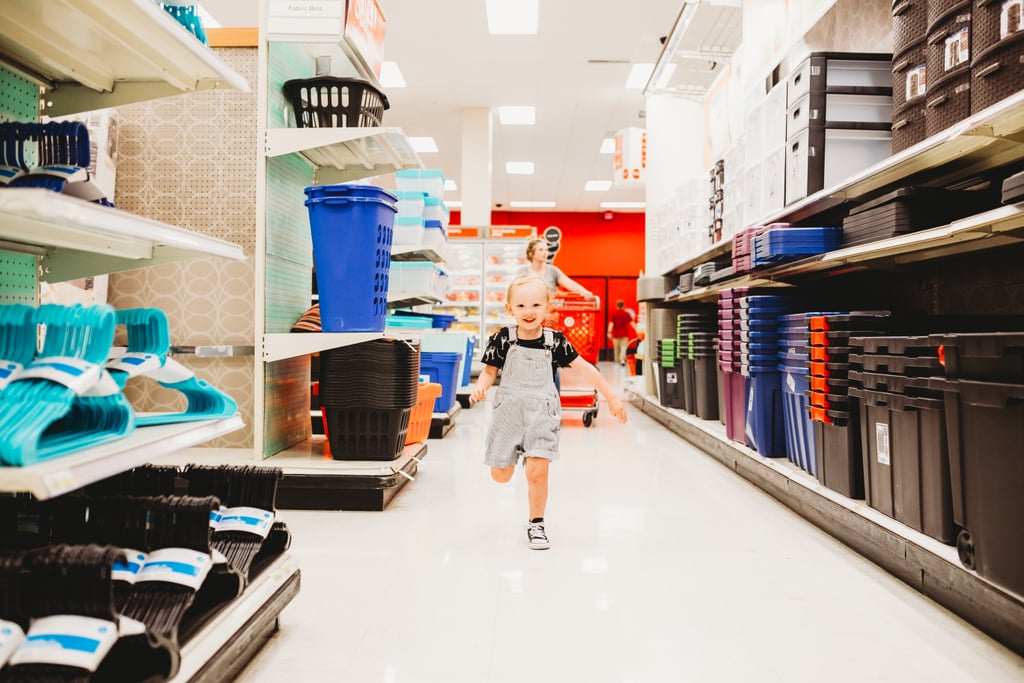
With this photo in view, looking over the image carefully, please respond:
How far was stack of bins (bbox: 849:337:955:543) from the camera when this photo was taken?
5.97ft

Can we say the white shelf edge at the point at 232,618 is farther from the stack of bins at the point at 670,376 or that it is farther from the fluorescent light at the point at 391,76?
the fluorescent light at the point at 391,76

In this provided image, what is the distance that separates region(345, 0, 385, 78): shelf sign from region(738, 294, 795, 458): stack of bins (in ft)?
7.69

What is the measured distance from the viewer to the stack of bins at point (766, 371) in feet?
10.6

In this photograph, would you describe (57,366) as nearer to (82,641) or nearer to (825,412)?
(82,641)

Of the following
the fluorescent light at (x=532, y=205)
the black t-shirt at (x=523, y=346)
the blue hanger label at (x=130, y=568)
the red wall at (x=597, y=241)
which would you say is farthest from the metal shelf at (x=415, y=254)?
the red wall at (x=597, y=241)

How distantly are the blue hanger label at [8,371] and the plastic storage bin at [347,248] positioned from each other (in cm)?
169

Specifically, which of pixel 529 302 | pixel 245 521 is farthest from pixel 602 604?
pixel 529 302

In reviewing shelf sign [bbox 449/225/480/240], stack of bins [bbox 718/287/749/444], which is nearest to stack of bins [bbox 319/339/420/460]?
stack of bins [bbox 718/287/749/444]

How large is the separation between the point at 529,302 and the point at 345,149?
1449mm

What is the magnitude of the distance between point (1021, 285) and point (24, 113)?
314cm

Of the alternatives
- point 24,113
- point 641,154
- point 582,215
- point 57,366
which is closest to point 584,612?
point 57,366

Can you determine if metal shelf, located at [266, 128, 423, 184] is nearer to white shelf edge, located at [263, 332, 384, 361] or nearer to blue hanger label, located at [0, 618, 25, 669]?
white shelf edge, located at [263, 332, 384, 361]

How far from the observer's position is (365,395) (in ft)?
9.30

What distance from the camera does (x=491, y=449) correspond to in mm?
2467
